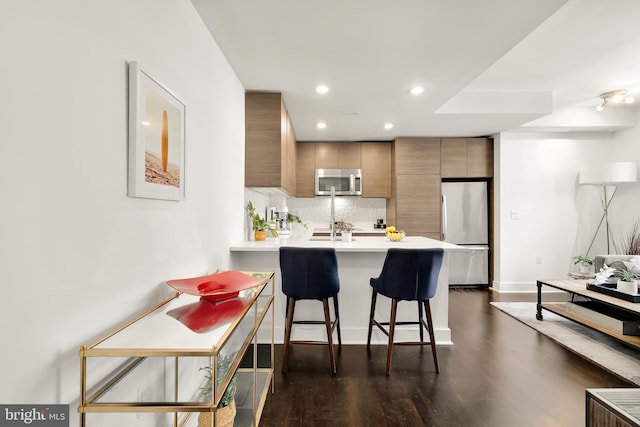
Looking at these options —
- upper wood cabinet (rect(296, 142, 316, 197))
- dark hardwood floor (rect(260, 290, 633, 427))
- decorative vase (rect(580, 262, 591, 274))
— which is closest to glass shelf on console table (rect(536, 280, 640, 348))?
dark hardwood floor (rect(260, 290, 633, 427))

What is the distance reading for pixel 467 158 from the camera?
199 inches

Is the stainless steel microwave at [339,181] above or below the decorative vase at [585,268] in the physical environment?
above

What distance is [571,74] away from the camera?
3.37 metres

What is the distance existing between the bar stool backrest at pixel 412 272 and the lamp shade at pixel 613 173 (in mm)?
3756

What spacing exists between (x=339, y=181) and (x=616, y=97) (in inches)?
147

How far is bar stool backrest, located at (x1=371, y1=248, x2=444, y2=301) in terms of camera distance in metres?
2.34

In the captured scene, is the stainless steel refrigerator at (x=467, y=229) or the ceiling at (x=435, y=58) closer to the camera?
the ceiling at (x=435, y=58)

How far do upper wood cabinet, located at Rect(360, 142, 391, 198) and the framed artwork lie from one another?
396 centimetres

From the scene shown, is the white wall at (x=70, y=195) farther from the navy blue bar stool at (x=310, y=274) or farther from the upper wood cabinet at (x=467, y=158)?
the upper wood cabinet at (x=467, y=158)

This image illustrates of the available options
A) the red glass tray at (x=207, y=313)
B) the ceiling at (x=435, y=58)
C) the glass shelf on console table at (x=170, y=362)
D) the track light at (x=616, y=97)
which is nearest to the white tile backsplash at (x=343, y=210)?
the ceiling at (x=435, y=58)

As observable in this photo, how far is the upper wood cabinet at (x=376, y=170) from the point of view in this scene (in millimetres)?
5328

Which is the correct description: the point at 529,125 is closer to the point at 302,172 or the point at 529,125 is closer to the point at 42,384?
the point at 302,172

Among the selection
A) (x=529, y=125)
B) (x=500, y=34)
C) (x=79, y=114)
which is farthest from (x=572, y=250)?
(x=79, y=114)

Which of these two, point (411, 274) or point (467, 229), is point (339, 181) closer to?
point (467, 229)
